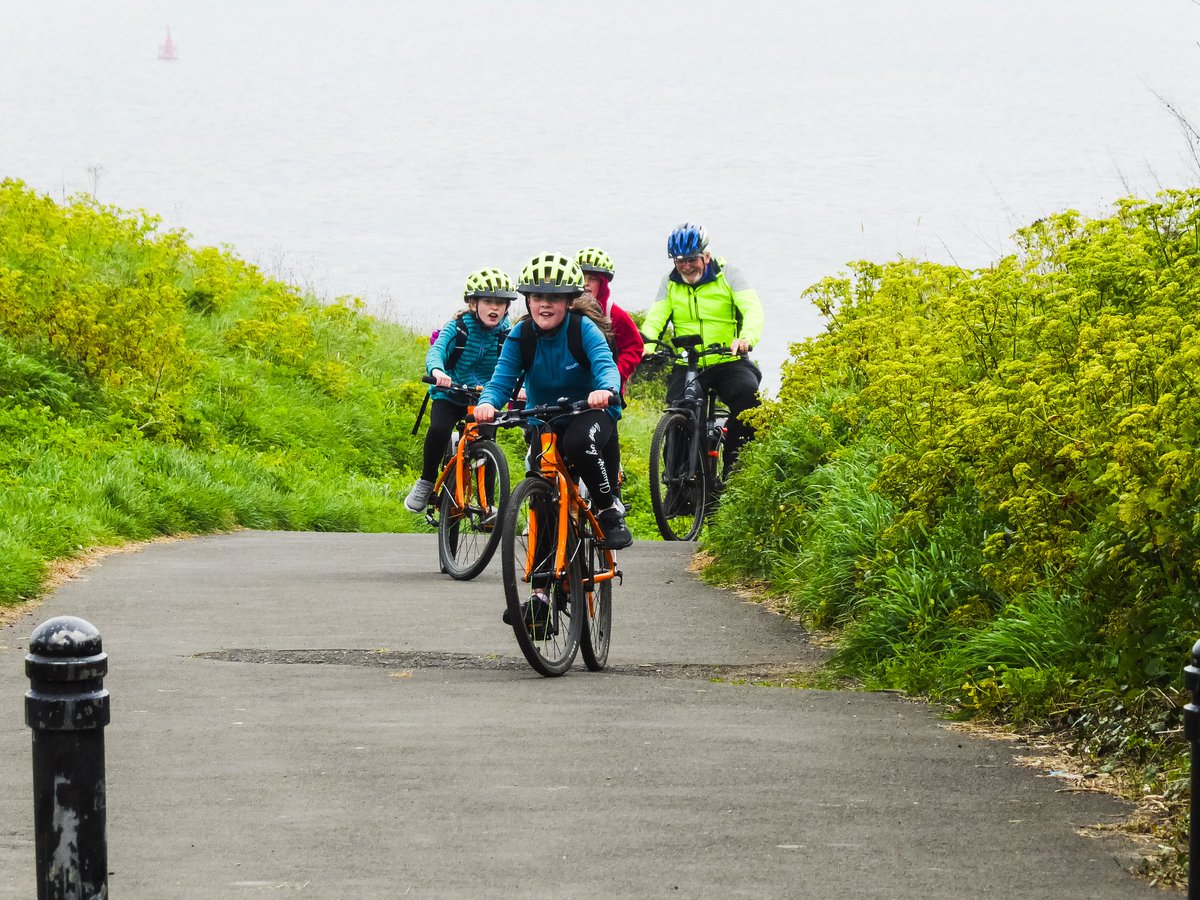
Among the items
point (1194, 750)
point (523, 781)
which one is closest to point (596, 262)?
point (523, 781)

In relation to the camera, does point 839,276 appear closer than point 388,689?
No

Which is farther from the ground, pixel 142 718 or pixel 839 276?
pixel 839 276

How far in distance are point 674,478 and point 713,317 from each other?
Result: 131cm

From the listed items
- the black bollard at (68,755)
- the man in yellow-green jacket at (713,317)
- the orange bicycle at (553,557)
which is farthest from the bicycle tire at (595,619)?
the man in yellow-green jacket at (713,317)

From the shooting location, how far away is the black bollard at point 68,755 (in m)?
3.85

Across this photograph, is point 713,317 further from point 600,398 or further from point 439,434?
point 600,398

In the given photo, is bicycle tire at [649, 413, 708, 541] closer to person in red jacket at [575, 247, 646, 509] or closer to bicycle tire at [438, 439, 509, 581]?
person in red jacket at [575, 247, 646, 509]

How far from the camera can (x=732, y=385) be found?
1403cm

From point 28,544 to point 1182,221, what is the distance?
23.9 ft

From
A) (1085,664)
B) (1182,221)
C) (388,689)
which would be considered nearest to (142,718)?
(388,689)

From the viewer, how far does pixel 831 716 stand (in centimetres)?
707

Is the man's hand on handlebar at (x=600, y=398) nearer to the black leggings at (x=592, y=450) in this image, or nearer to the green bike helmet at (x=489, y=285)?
the black leggings at (x=592, y=450)

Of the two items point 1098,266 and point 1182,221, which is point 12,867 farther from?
point 1182,221

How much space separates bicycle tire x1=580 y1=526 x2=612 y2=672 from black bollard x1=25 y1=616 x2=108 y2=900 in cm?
432
